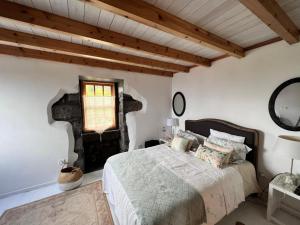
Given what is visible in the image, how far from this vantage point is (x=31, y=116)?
2449 mm

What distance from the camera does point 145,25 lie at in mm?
1574

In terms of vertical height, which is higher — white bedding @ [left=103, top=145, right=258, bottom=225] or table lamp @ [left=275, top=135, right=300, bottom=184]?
table lamp @ [left=275, top=135, right=300, bottom=184]

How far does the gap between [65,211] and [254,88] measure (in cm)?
335

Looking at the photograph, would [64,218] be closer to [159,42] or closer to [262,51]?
[159,42]

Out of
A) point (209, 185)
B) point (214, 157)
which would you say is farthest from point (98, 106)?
point (209, 185)

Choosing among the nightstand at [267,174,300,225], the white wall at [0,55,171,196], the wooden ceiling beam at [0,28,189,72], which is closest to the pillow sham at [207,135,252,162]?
the nightstand at [267,174,300,225]

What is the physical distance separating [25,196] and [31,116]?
132 cm

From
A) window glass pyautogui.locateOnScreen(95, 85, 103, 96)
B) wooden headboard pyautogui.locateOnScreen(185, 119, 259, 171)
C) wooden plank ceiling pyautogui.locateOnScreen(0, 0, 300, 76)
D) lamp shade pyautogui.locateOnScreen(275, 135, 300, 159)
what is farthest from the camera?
window glass pyautogui.locateOnScreen(95, 85, 103, 96)

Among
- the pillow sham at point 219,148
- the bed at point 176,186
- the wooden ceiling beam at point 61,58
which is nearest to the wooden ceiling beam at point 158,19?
the pillow sham at point 219,148

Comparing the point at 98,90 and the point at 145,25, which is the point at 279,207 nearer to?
the point at 145,25

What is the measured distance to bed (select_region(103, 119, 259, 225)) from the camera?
51.7 inches

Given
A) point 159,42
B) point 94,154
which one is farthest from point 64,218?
point 159,42

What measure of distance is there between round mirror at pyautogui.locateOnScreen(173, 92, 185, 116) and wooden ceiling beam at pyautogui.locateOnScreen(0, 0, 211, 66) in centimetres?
161

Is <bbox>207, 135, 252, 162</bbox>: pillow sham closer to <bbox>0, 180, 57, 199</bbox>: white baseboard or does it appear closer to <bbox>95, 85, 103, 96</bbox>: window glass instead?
<bbox>95, 85, 103, 96</bbox>: window glass
